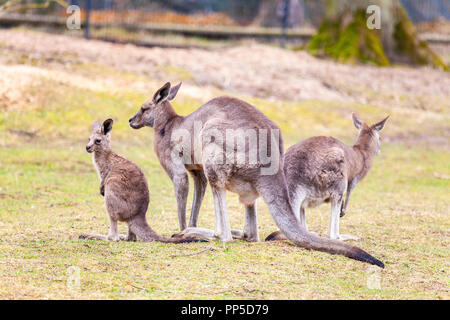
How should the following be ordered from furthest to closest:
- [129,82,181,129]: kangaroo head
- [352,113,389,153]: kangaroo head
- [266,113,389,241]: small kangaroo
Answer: [352,113,389,153]: kangaroo head → [129,82,181,129]: kangaroo head → [266,113,389,241]: small kangaroo

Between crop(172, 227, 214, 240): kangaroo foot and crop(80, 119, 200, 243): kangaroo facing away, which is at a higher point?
crop(80, 119, 200, 243): kangaroo facing away

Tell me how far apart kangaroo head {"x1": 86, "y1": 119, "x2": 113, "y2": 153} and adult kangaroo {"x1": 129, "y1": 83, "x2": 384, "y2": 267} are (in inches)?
20.2

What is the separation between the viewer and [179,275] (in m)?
4.76

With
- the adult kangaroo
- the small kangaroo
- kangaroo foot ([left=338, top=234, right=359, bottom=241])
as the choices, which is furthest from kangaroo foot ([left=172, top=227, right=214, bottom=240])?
kangaroo foot ([left=338, top=234, right=359, bottom=241])

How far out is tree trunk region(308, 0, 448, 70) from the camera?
57.2ft

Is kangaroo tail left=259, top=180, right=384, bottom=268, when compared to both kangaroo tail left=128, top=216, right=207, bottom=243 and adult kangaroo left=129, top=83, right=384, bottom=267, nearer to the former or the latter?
adult kangaroo left=129, top=83, right=384, bottom=267

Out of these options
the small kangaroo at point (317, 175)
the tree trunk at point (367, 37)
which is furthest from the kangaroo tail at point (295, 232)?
the tree trunk at point (367, 37)

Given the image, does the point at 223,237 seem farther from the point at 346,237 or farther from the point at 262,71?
the point at 262,71

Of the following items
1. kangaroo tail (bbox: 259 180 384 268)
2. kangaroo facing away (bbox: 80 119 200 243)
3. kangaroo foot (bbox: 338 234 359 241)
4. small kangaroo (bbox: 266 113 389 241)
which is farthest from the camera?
kangaroo foot (bbox: 338 234 359 241)

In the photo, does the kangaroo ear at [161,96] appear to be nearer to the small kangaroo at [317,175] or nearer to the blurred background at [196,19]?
the small kangaroo at [317,175]

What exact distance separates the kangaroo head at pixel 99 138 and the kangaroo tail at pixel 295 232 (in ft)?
4.96

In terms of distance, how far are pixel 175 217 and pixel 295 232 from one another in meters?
2.22
